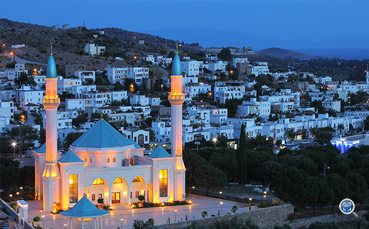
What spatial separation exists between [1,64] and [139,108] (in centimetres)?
2062

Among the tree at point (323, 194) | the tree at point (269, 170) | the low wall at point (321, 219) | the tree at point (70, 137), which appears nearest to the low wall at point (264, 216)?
the low wall at point (321, 219)

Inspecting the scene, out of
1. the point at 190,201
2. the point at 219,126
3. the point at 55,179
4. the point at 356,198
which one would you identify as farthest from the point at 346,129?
the point at 55,179

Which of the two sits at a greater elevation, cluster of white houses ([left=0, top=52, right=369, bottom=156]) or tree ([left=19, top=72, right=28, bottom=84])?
tree ([left=19, top=72, right=28, bottom=84])

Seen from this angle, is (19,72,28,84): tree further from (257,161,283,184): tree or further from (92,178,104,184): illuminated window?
(92,178,104,184): illuminated window

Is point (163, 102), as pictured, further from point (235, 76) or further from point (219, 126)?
point (235, 76)

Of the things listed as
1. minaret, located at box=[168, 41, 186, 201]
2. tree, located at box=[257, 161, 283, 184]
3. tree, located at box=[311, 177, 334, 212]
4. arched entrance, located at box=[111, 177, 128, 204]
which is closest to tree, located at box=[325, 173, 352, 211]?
tree, located at box=[311, 177, 334, 212]

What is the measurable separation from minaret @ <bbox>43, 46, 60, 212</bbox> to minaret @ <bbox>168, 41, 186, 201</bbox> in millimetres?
5017

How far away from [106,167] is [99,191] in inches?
40.5

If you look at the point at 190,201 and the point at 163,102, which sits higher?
the point at 163,102

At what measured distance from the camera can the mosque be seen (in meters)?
28.3

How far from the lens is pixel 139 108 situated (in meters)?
57.9

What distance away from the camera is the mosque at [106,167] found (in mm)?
28328

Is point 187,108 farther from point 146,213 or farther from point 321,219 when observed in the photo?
point 146,213

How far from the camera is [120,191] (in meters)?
29.8
